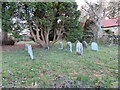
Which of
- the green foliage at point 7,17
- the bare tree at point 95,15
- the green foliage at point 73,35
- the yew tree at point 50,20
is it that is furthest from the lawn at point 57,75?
the bare tree at point 95,15

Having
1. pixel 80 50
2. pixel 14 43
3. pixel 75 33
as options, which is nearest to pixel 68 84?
pixel 80 50

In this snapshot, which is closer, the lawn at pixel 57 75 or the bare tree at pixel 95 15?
the lawn at pixel 57 75

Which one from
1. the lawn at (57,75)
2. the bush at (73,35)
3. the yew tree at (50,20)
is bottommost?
the lawn at (57,75)

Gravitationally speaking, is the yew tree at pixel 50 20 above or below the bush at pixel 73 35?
above

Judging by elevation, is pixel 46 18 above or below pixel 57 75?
above

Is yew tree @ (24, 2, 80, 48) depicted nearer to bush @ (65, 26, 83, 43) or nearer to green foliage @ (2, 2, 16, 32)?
bush @ (65, 26, 83, 43)

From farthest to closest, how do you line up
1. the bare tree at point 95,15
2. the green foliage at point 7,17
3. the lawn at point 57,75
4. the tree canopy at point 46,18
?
the bare tree at point 95,15 < the tree canopy at point 46,18 < the green foliage at point 7,17 < the lawn at point 57,75

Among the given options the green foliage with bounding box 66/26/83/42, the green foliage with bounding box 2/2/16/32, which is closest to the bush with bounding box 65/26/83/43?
the green foliage with bounding box 66/26/83/42

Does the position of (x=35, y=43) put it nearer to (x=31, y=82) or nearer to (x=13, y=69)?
(x=13, y=69)

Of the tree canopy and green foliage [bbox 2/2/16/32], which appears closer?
green foliage [bbox 2/2/16/32]

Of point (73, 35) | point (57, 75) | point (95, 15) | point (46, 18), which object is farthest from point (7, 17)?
point (95, 15)

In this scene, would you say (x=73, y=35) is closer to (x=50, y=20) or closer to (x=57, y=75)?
(x=50, y=20)

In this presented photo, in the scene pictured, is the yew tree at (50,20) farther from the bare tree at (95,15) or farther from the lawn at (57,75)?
the bare tree at (95,15)

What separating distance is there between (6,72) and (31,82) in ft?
1.07
